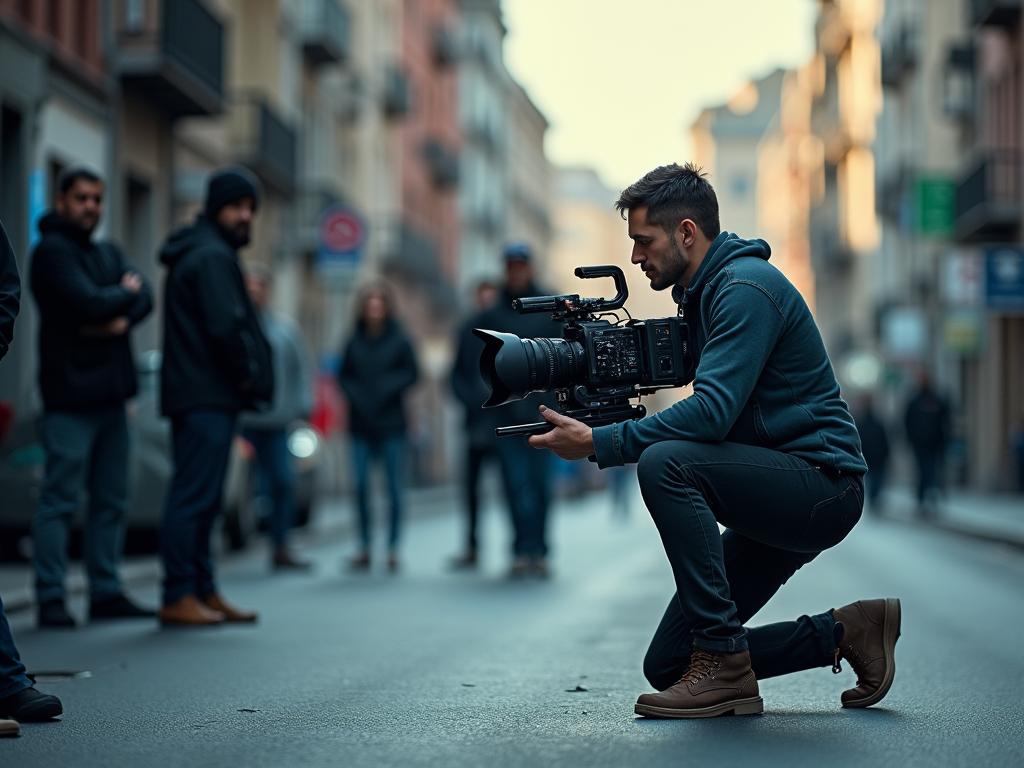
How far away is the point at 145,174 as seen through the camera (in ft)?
77.8

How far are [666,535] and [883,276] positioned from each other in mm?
49562

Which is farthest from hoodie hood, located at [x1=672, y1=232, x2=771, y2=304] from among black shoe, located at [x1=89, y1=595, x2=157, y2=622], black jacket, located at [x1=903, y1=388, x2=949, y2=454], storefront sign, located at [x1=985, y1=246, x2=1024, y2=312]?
black jacket, located at [x1=903, y1=388, x2=949, y2=454]

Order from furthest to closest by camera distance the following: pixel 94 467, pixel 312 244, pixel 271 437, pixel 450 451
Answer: pixel 450 451 < pixel 312 244 < pixel 271 437 < pixel 94 467

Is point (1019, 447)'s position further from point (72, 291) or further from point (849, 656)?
point (849, 656)

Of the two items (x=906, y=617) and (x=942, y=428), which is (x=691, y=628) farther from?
(x=942, y=428)

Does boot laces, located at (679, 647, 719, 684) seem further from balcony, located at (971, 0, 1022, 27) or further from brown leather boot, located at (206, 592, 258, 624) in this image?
balcony, located at (971, 0, 1022, 27)

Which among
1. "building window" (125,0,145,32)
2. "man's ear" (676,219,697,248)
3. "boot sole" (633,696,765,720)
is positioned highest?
"building window" (125,0,145,32)

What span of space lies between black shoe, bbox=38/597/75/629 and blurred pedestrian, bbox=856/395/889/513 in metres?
19.4

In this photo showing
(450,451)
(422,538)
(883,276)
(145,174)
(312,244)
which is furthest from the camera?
(450,451)

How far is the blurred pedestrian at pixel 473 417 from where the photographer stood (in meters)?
13.1

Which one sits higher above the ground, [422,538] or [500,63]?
[500,63]

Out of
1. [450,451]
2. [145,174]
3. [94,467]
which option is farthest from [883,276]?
[94,467]

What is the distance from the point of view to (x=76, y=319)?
27.8ft

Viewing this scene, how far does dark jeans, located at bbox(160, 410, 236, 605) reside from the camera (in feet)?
27.6
